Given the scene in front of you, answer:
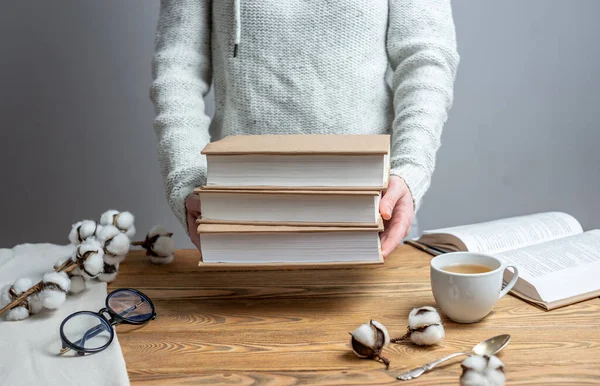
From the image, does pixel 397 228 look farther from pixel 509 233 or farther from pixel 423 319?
pixel 509 233

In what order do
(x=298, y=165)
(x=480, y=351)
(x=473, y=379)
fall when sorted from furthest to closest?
(x=298, y=165), (x=480, y=351), (x=473, y=379)

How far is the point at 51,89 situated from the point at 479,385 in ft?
6.48

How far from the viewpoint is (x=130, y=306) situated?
3.08ft

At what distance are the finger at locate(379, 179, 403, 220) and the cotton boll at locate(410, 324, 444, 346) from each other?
0.18 m

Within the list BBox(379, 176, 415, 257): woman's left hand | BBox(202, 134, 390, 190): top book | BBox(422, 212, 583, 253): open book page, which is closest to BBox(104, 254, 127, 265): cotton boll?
BBox(202, 134, 390, 190): top book

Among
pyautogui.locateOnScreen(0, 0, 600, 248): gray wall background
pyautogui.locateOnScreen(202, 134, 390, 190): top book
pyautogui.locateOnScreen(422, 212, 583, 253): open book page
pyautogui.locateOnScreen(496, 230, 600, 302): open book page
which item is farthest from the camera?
pyautogui.locateOnScreen(0, 0, 600, 248): gray wall background

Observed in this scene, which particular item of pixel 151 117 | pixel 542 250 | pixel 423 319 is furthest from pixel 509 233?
pixel 151 117

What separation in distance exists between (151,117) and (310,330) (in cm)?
155

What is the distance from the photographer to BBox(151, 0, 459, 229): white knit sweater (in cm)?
Result: 130

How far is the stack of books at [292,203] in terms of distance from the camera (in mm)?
853

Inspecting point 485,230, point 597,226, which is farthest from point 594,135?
point 485,230

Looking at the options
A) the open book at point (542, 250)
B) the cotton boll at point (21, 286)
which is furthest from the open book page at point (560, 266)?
the cotton boll at point (21, 286)

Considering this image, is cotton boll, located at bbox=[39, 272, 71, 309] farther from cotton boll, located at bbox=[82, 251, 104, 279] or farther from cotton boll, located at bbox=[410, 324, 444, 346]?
cotton boll, located at bbox=[410, 324, 444, 346]

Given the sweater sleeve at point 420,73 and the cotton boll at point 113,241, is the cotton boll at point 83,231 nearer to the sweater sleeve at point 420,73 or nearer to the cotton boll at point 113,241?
the cotton boll at point 113,241
